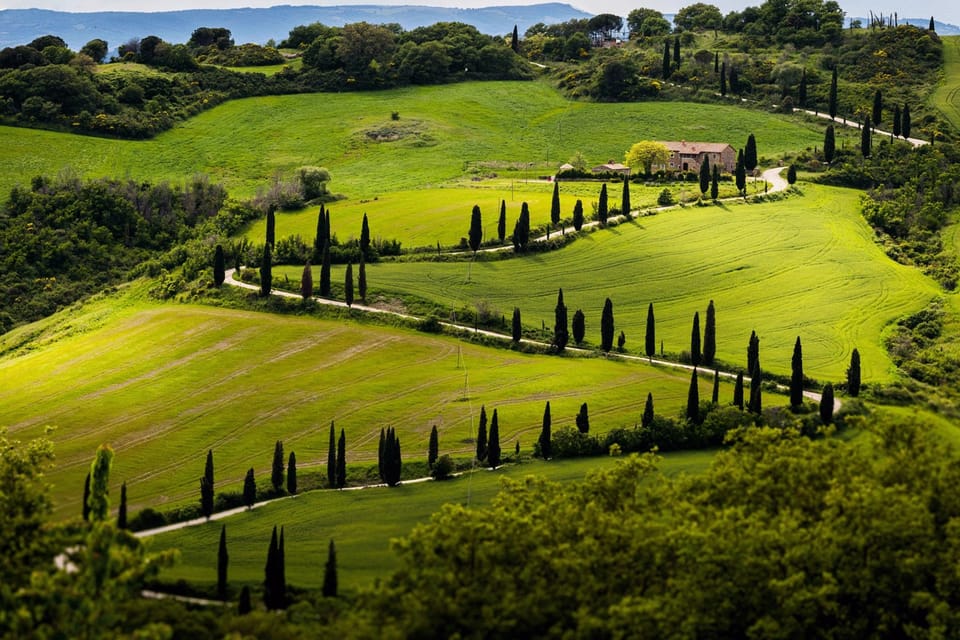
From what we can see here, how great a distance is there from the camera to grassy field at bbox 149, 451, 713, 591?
7700 centimetres

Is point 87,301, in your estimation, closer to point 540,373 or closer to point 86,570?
point 540,373

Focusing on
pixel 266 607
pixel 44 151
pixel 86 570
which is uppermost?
pixel 44 151

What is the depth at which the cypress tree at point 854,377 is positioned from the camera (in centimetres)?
10319

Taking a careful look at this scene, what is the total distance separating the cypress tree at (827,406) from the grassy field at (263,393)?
9.10m

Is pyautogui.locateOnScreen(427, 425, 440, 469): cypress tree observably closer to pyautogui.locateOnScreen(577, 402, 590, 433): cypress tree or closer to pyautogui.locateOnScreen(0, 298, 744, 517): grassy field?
pyautogui.locateOnScreen(0, 298, 744, 517): grassy field

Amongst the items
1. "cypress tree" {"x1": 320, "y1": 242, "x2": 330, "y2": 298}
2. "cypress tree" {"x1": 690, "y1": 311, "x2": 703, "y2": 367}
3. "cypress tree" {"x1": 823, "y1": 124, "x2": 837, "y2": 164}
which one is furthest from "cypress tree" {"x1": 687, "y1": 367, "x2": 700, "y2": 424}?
"cypress tree" {"x1": 823, "y1": 124, "x2": 837, "y2": 164}

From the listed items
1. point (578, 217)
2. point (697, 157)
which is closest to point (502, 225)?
point (578, 217)

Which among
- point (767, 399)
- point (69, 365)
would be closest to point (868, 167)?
point (767, 399)

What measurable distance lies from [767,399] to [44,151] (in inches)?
4906

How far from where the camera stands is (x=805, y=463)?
66.9 meters

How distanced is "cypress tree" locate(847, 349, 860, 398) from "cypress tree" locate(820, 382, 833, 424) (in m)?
6.45

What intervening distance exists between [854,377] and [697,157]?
87.6 meters

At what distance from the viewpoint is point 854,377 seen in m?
104

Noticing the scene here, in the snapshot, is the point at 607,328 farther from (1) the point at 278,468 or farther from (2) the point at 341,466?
(1) the point at 278,468
